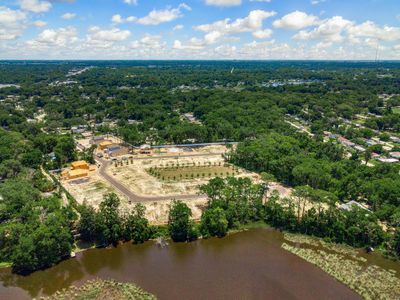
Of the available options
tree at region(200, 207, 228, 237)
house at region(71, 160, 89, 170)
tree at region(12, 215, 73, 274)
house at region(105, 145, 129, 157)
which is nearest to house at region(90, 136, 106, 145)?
house at region(105, 145, 129, 157)

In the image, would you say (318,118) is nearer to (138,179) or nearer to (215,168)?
(215,168)

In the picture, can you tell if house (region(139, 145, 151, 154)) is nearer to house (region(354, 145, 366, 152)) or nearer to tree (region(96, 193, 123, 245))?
tree (region(96, 193, 123, 245))

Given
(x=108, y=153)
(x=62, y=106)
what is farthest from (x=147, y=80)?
(x=108, y=153)

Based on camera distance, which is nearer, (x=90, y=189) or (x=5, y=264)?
(x=5, y=264)

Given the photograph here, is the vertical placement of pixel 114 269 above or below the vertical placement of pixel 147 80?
below

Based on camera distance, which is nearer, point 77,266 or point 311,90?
point 77,266

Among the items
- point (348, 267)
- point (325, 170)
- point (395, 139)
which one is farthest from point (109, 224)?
point (395, 139)

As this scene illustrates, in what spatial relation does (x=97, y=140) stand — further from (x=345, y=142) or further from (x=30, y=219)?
(x=345, y=142)
